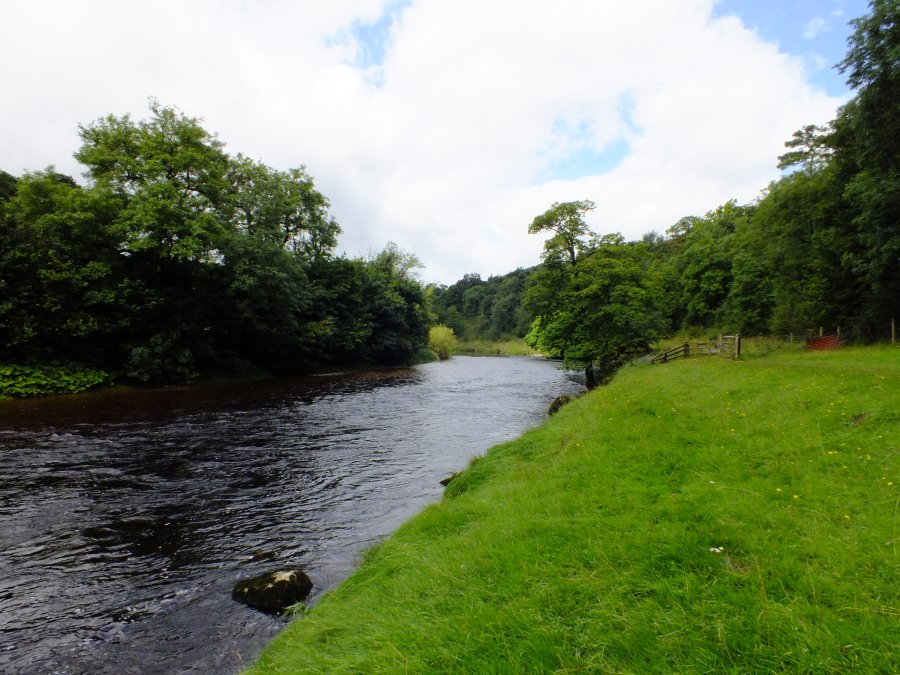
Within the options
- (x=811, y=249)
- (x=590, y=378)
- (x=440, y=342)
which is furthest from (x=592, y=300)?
(x=440, y=342)

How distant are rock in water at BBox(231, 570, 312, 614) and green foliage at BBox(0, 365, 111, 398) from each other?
82.9ft

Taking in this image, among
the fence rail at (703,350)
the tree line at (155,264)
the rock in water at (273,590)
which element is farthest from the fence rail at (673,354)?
the tree line at (155,264)

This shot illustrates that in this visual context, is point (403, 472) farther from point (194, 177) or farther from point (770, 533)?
point (194, 177)

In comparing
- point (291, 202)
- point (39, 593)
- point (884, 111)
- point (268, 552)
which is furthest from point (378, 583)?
point (291, 202)


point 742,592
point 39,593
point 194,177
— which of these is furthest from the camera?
point 194,177

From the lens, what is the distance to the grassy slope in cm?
343

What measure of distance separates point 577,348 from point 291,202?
32727 mm

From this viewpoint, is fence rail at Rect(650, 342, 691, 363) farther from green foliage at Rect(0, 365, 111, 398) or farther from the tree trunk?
green foliage at Rect(0, 365, 111, 398)

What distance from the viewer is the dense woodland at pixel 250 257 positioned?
939 inches

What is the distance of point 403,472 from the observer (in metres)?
13.1

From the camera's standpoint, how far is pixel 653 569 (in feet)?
14.8

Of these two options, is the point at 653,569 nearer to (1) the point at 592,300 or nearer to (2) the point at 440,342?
(1) the point at 592,300

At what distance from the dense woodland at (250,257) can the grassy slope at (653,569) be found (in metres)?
21.4

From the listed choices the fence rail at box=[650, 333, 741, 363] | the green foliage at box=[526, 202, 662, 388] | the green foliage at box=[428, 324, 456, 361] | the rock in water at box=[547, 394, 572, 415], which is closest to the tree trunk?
the green foliage at box=[526, 202, 662, 388]
